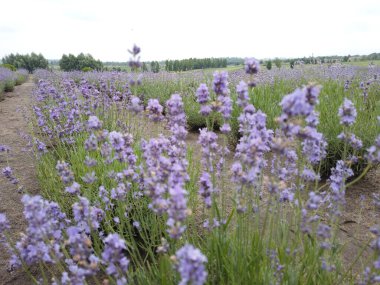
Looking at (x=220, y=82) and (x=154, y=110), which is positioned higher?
(x=220, y=82)

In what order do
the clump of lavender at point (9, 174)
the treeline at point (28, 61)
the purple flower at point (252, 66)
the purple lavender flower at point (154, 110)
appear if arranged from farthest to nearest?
the treeline at point (28, 61), the clump of lavender at point (9, 174), the purple lavender flower at point (154, 110), the purple flower at point (252, 66)

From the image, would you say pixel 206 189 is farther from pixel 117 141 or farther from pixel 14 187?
pixel 14 187

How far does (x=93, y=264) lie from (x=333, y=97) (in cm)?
514

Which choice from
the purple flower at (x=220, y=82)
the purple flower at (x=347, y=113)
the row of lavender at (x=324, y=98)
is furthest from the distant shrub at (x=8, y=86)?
the purple flower at (x=347, y=113)

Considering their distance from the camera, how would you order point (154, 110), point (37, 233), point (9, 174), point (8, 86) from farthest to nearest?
point (8, 86) < point (9, 174) < point (154, 110) < point (37, 233)

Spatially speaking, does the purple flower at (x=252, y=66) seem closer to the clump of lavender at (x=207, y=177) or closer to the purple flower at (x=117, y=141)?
the clump of lavender at (x=207, y=177)

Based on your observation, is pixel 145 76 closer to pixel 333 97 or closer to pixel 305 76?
pixel 305 76

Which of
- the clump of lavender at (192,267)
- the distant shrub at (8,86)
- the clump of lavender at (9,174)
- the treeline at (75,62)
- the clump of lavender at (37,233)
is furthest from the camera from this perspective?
the treeline at (75,62)

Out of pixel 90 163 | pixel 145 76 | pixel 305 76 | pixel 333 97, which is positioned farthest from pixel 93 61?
pixel 90 163

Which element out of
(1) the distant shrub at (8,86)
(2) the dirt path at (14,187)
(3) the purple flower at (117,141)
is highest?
(3) the purple flower at (117,141)

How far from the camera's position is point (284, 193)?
2119 millimetres

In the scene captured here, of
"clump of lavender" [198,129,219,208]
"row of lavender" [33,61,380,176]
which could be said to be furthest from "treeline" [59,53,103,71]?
"clump of lavender" [198,129,219,208]

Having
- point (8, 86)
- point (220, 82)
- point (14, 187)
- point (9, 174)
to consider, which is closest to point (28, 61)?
point (8, 86)

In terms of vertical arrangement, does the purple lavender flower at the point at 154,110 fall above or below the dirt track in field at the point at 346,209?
above
